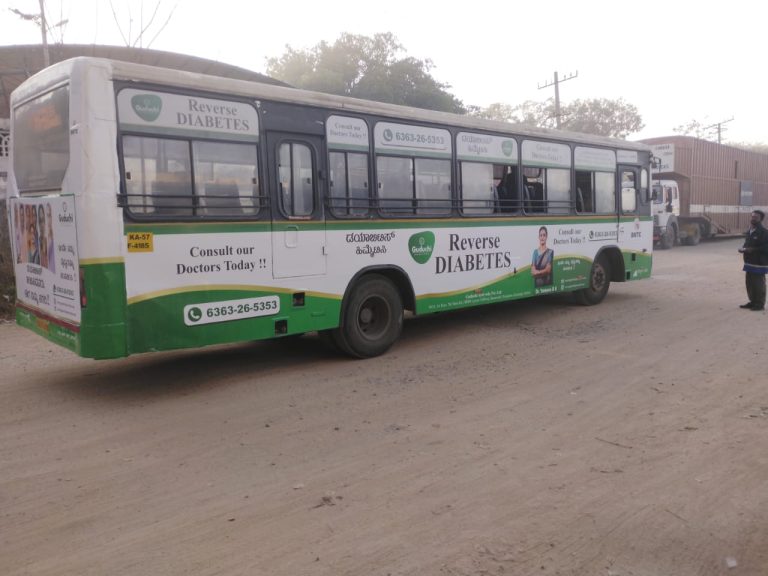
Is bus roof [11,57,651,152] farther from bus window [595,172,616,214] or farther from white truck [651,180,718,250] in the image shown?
white truck [651,180,718,250]

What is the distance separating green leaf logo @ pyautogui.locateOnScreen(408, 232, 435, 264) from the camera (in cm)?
786

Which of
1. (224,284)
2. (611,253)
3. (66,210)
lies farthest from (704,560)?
(611,253)

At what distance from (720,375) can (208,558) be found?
5.46 m

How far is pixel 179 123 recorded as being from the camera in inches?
227

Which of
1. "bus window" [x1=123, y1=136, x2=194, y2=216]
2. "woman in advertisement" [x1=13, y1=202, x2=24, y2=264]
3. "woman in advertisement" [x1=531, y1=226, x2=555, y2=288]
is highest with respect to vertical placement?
"bus window" [x1=123, y1=136, x2=194, y2=216]

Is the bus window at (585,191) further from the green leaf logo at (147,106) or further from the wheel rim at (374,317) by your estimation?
the green leaf logo at (147,106)

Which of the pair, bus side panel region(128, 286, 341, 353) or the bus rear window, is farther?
bus side panel region(128, 286, 341, 353)

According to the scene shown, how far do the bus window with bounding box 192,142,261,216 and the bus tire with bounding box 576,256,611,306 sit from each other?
260 inches

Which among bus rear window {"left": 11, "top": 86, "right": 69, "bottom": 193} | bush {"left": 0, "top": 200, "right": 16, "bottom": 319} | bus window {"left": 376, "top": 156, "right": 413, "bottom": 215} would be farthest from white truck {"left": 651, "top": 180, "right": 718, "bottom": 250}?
bus rear window {"left": 11, "top": 86, "right": 69, "bottom": 193}

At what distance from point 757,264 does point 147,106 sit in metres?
9.46

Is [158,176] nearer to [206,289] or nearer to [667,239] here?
[206,289]

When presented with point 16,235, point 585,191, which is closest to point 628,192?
point 585,191

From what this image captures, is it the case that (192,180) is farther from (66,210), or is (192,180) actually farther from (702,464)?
(702,464)

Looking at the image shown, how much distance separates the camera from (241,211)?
20.5 feet
